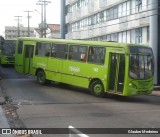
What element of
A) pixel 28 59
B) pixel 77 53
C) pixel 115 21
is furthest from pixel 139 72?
pixel 115 21

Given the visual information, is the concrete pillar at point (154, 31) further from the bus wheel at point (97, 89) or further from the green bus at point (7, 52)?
the green bus at point (7, 52)

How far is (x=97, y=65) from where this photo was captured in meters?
20.1

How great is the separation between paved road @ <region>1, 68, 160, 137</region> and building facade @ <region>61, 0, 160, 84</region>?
11872 mm

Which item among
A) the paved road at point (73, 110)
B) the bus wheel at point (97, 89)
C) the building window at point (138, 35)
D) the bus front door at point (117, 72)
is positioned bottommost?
the paved road at point (73, 110)

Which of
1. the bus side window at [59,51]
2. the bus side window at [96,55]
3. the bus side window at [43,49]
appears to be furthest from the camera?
the bus side window at [43,49]

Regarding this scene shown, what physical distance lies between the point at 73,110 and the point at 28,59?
37.7 feet

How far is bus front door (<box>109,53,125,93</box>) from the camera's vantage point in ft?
62.2

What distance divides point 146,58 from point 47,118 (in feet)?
27.0

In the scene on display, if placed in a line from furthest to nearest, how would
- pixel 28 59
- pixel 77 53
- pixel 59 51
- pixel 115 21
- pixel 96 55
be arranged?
pixel 115 21 < pixel 28 59 < pixel 59 51 < pixel 77 53 < pixel 96 55

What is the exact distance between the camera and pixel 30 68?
25.6 metres

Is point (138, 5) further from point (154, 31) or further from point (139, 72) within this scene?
point (139, 72)

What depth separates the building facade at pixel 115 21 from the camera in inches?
1230

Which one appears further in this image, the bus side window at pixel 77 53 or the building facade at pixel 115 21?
the building facade at pixel 115 21

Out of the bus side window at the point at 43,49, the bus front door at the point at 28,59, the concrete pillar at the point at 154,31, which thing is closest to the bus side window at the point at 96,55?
the bus side window at the point at 43,49
